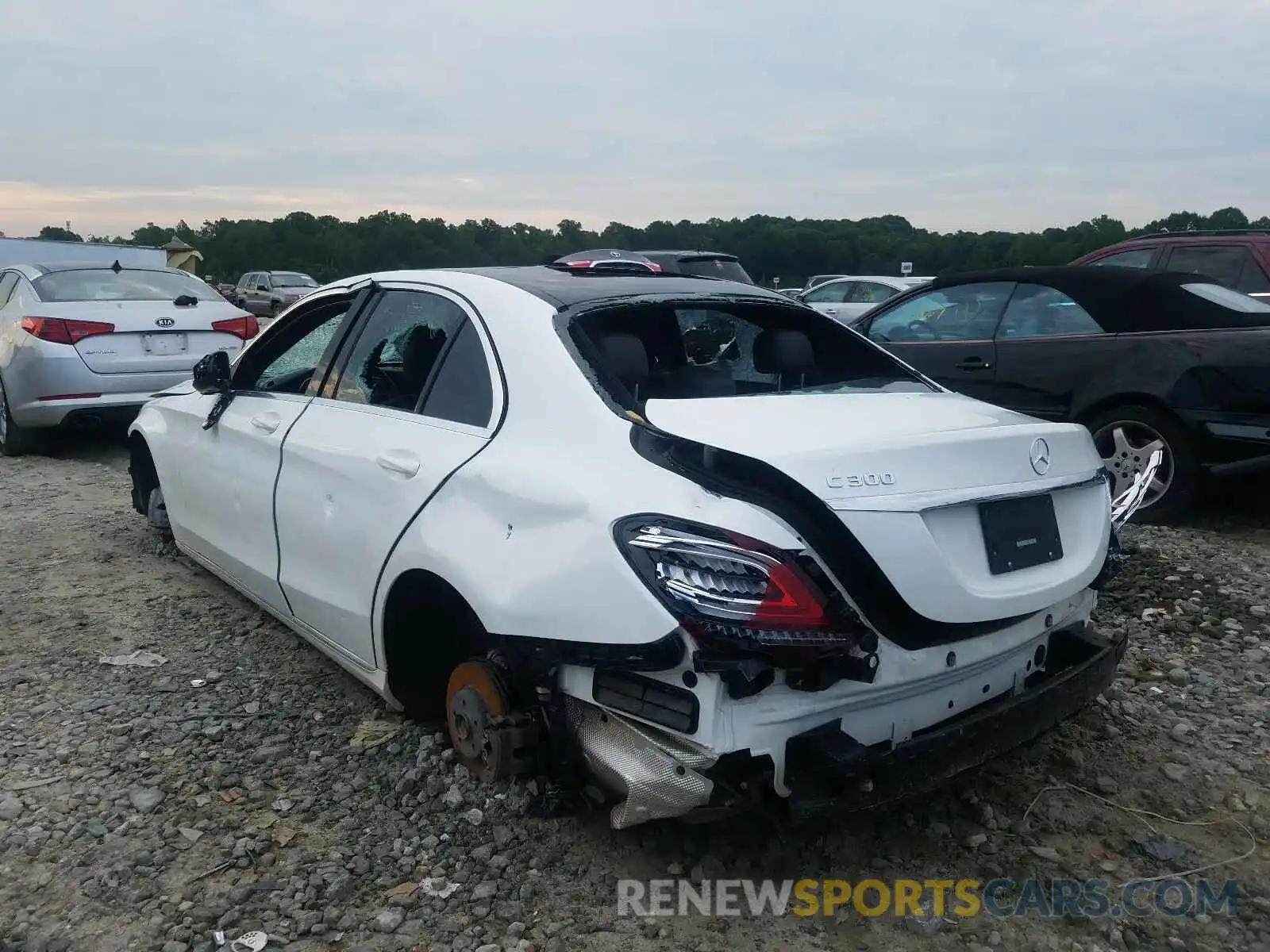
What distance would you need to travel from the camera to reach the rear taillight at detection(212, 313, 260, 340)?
8.26 m

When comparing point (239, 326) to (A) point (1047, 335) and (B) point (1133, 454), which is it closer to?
(A) point (1047, 335)

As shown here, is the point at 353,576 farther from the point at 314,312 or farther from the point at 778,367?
the point at 778,367

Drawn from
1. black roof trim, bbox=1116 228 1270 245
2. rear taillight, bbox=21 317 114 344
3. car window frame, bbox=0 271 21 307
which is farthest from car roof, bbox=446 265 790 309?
black roof trim, bbox=1116 228 1270 245

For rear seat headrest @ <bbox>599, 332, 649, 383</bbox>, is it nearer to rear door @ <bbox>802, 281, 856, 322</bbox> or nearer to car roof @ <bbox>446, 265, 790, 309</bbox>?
car roof @ <bbox>446, 265, 790, 309</bbox>

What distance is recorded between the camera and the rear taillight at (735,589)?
7.02 ft

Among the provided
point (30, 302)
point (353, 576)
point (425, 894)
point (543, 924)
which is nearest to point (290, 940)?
point (425, 894)

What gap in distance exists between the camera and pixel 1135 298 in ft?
19.4

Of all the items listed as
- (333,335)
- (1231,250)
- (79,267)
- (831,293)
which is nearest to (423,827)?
(333,335)

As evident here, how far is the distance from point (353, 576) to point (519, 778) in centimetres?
85

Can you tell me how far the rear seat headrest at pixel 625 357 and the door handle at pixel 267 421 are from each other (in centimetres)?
148

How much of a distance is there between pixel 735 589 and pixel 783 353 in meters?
1.56

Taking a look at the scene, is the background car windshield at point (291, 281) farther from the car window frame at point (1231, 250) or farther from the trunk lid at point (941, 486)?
the trunk lid at point (941, 486)

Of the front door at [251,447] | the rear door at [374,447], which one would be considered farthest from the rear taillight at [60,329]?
the rear door at [374,447]

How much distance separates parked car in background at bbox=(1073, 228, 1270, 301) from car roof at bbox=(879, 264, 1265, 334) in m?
2.32
